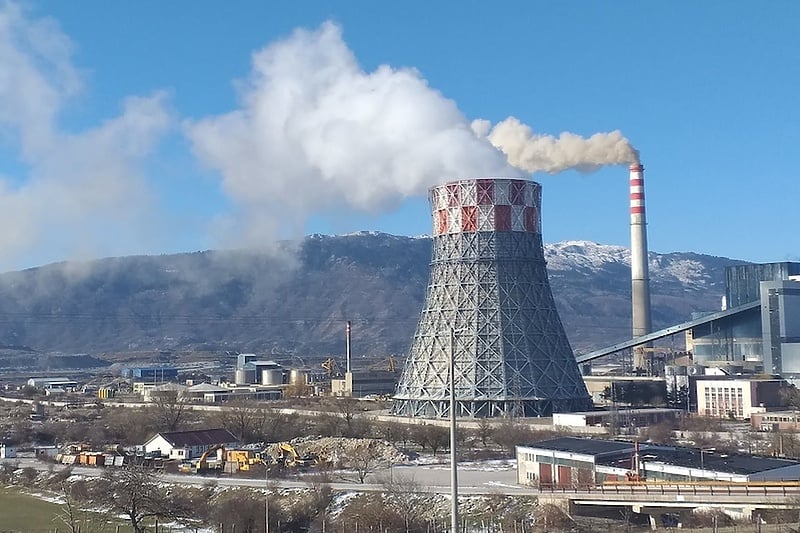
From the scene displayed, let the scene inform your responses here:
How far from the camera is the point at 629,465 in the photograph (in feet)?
109

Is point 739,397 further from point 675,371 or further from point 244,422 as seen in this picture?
point 244,422

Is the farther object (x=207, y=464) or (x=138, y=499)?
(x=207, y=464)

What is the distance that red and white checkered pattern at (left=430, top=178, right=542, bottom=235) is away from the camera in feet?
185

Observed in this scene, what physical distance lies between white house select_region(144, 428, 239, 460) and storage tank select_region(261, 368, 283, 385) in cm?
5691

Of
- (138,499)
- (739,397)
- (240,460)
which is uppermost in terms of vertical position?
(739,397)

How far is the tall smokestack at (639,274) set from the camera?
8588 cm

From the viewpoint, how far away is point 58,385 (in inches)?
4528

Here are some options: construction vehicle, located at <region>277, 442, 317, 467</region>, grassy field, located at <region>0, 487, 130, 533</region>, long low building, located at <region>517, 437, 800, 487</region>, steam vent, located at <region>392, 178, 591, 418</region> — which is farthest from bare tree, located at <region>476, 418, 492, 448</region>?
grassy field, located at <region>0, 487, 130, 533</region>

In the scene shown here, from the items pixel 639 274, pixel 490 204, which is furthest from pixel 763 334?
pixel 490 204

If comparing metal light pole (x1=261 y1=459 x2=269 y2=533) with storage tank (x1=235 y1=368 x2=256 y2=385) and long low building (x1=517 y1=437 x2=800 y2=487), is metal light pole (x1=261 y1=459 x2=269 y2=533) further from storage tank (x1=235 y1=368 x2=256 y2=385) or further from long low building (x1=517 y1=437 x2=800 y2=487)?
storage tank (x1=235 y1=368 x2=256 y2=385)

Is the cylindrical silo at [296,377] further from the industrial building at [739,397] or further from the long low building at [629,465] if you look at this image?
the long low building at [629,465]

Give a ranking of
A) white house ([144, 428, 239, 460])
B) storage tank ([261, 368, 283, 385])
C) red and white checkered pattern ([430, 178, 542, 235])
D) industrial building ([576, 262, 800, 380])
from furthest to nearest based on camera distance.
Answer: storage tank ([261, 368, 283, 385])
industrial building ([576, 262, 800, 380])
red and white checkered pattern ([430, 178, 542, 235])
white house ([144, 428, 239, 460])

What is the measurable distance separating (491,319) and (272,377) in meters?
57.2

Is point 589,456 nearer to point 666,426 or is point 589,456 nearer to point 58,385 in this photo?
point 666,426
